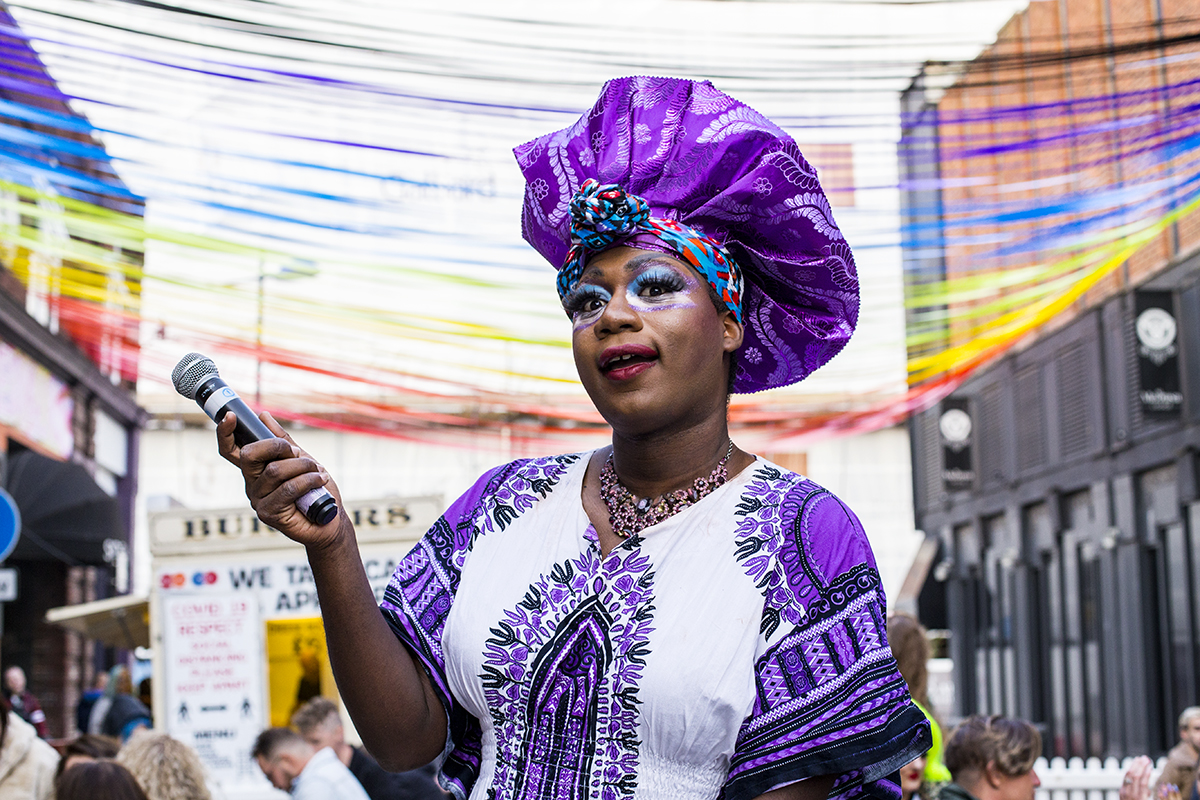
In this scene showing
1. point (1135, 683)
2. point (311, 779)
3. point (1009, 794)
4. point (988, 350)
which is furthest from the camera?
point (1135, 683)

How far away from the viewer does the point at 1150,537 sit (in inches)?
589

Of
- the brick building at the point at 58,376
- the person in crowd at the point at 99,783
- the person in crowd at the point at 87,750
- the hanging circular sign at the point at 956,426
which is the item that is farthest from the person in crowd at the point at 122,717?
the hanging circular sign at the point at 956,426

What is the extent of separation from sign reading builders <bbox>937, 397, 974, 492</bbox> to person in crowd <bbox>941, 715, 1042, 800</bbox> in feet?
53.4

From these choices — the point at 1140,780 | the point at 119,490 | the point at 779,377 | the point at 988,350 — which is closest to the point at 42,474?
the point at 119,490

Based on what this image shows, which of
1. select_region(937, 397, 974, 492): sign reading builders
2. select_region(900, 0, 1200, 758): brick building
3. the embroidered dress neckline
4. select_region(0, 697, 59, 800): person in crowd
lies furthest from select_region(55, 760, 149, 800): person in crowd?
select_region(937, 397, 974, 492): sign reading builders

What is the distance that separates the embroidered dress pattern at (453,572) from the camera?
169cm

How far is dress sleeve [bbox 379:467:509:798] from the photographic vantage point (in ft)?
5.52

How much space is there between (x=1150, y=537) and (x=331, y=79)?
12200 millimetres

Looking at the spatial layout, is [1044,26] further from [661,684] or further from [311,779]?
[661,684]

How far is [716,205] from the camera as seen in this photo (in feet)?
5.67

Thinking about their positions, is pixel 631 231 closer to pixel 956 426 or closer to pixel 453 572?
pixel 453 572

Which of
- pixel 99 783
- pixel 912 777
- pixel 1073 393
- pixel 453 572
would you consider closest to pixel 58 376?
pixel 1073 393

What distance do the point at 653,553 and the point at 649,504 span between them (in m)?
0.08

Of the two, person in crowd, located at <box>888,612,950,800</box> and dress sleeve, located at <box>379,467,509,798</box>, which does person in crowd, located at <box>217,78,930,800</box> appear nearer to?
dress sleeve, located at <box>379,467,509,798</box>
